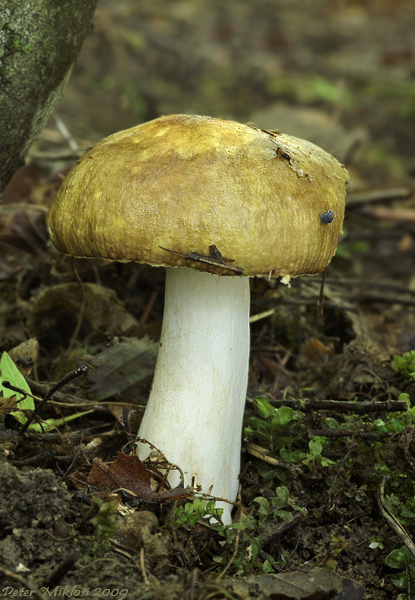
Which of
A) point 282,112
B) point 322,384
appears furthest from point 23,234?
point 282,112

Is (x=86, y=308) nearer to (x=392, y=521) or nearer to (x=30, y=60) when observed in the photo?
(x=30, y=60)

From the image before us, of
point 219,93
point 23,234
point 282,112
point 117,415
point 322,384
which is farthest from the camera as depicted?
point 219,93

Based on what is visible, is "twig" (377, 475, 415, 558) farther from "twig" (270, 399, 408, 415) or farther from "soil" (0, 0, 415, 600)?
"twig" (270, 399, 408, 415)

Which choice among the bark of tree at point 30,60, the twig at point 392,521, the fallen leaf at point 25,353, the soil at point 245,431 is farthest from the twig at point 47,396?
the twig at point 392,521

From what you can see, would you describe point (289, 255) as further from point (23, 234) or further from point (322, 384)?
point (23, 234)

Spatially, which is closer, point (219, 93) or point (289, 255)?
point (289, 255)

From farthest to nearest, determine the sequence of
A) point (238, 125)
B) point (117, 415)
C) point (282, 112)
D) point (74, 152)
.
→ point (282, 112) → point (74, 152) → point (117, 415) → point (238, 125)

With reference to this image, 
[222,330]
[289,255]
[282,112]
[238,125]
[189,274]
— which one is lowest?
[222,330]

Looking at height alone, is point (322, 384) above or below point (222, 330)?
below
